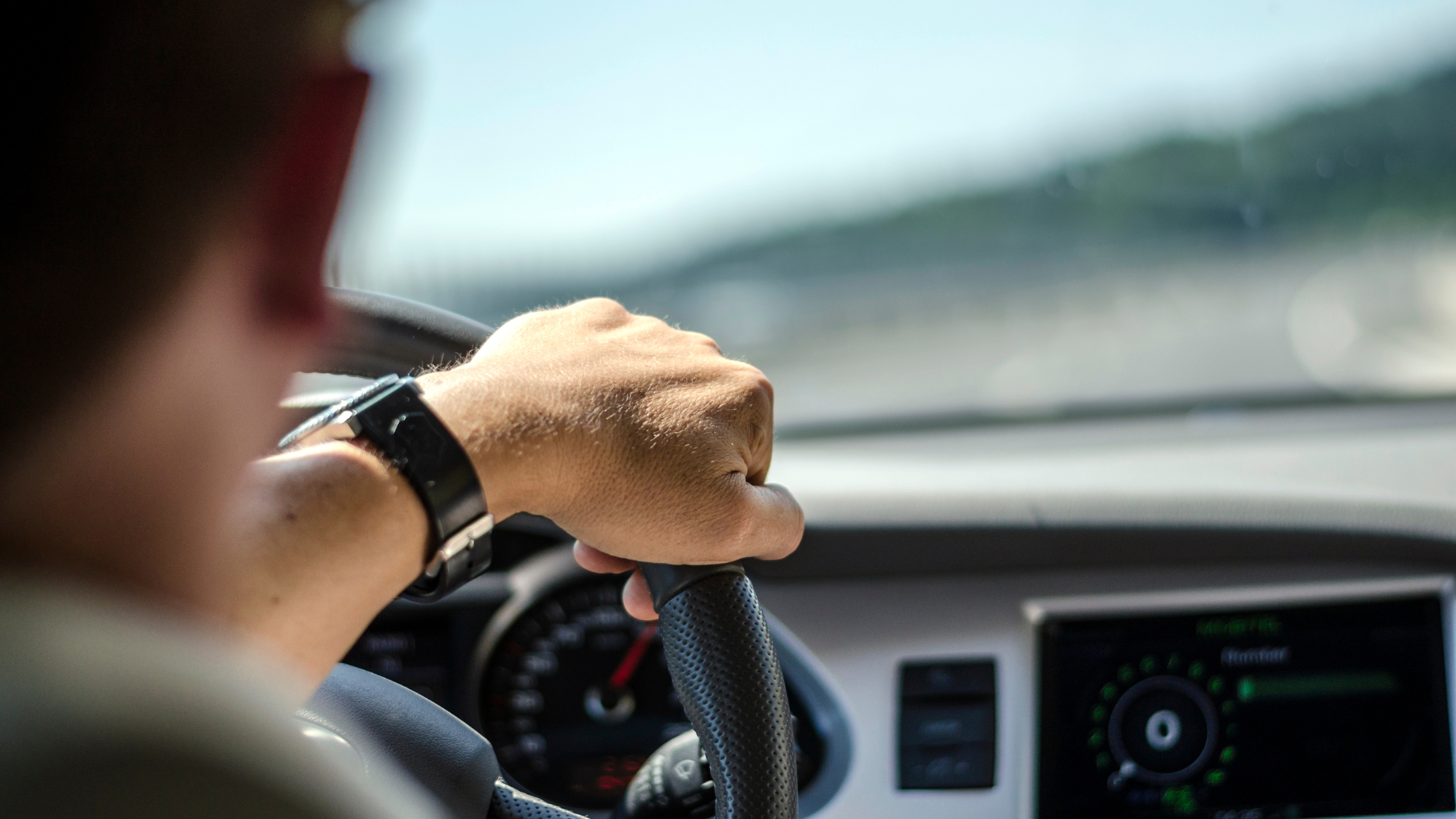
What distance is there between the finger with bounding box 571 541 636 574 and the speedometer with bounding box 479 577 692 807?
79 cm

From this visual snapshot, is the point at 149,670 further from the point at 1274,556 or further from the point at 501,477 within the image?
the point at 1274,556

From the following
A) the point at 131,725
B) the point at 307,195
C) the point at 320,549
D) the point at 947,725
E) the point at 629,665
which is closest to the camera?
the point at 131,725

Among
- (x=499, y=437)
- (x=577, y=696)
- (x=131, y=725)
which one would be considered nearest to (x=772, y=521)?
(x=499, y=437)

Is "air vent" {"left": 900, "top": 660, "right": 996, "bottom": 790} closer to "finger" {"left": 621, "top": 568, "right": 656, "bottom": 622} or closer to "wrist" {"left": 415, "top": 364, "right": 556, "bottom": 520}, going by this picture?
"finger" {"left": 621, "top": 568, "right": 656, "bottom": 622}

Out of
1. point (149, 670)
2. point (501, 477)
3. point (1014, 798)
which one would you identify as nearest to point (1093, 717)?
point (1014, 798)

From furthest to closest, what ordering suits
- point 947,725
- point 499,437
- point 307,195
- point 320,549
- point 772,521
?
point 947,725, point 772,521, point 499,437, point 320,549, point 307,195

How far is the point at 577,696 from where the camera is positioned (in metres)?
1.93

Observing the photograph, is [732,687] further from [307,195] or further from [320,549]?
[307,195]

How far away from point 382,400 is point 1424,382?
2.68m

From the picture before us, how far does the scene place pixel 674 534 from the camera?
1.04 m

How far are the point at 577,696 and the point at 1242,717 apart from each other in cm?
101

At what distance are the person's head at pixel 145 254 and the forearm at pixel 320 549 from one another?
243mm

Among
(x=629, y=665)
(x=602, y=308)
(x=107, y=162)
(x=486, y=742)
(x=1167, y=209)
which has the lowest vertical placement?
(x=486, y=742)

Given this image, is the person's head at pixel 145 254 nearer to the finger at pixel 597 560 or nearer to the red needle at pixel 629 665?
the finger at pixel 597 560
